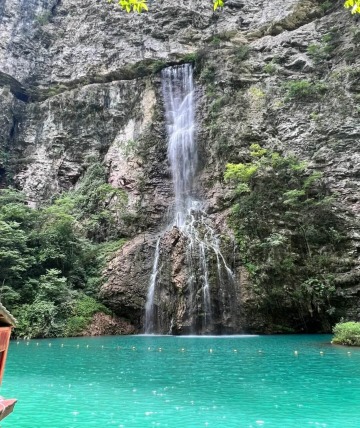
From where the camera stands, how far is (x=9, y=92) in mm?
30828

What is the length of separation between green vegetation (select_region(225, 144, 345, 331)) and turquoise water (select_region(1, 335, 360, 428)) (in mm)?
5721

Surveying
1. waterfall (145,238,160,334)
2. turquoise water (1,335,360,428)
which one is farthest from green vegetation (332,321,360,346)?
waterfall (145,238,160,334)

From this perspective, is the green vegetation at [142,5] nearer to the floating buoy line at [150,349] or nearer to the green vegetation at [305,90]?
the floating buoy line at [150,349]

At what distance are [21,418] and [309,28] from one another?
28870 millimetres

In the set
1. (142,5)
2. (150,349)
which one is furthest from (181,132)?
(142,5)

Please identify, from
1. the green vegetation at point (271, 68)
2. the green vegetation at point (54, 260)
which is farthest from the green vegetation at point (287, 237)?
the green vegetation at point (54, 260)

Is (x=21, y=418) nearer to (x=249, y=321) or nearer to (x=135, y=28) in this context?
(x=249, y=321)

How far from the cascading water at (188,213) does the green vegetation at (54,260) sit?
3238 millimetres

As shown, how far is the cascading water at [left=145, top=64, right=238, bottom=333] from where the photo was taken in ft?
58.2

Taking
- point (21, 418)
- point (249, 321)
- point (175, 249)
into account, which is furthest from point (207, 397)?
point (175, 249)

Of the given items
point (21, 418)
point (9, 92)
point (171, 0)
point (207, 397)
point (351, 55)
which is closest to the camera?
point (21, 418)

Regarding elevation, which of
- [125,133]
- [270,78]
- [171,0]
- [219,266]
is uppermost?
[171,0]

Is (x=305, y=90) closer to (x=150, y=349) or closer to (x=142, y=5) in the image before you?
(x=150, y=349)

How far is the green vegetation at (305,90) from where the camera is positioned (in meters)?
23.3
